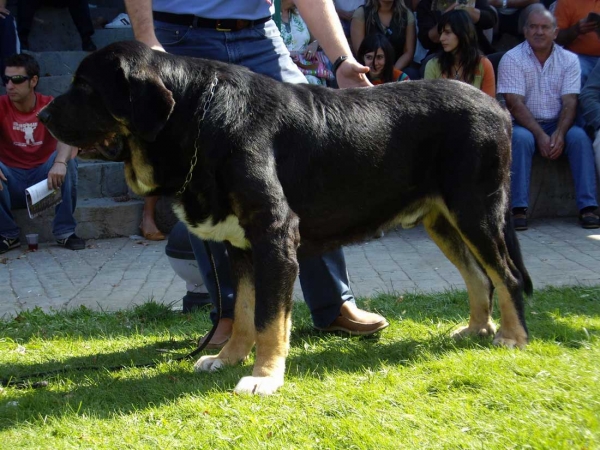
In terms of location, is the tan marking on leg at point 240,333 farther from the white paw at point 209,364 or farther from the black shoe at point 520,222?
the black shoe at point 520,222

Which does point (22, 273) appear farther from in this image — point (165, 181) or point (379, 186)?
point (379, 186)

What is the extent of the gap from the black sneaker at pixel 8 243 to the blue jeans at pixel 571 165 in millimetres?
5372

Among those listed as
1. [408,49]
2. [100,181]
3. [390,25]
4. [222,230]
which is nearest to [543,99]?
[408,49]

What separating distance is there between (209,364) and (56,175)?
4.53 metres

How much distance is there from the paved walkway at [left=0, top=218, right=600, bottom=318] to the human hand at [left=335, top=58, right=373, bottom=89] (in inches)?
77.0

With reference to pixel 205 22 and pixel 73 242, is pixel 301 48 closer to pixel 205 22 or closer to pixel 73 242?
pixel 73 242

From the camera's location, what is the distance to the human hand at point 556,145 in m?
8.21

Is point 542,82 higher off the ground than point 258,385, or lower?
higher

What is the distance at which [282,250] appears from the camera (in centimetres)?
369

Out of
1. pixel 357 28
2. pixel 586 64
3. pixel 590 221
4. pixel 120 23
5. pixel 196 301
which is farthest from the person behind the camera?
pixel 120 23

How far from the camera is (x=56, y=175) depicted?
7.94 m

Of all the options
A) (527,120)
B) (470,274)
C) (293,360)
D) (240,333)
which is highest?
(527,120)

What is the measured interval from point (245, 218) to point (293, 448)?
3.88 ft

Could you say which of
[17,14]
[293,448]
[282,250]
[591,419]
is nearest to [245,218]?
[282,250]
